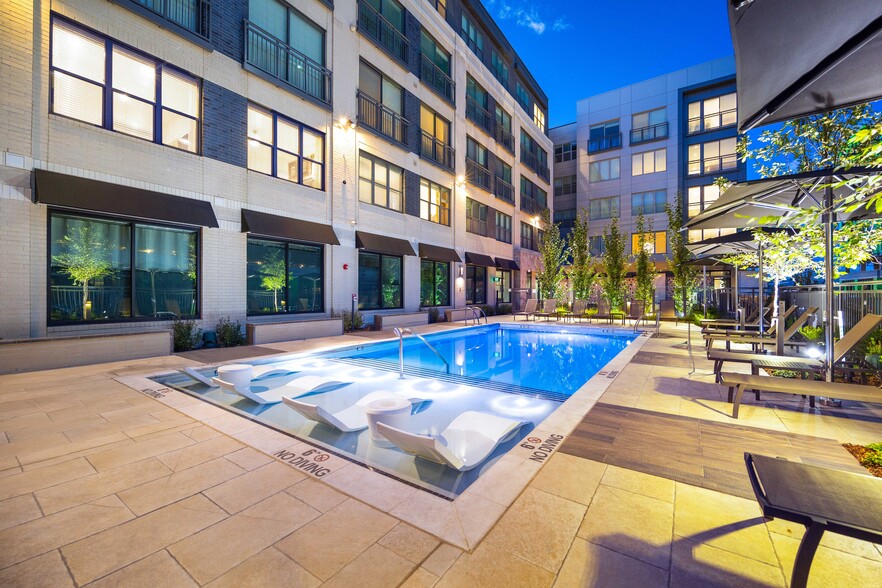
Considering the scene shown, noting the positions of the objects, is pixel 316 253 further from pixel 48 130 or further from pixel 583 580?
pixel 583 580

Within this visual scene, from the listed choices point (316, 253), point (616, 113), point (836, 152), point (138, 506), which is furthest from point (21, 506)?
point (616, 113)

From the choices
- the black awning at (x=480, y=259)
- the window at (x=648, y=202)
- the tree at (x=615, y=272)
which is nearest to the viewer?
the tree at (x=615, y=272)

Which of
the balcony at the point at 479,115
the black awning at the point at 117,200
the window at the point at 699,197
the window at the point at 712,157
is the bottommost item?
the black awning at the point at 117,200

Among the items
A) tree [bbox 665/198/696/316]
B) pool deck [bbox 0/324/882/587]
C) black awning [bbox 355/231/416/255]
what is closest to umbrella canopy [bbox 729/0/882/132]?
pool deck [bbox 0/324/882/587]

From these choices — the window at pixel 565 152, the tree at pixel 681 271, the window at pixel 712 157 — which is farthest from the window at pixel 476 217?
the window at pixel 712 157

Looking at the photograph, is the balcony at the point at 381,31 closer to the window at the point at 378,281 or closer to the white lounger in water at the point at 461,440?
the window at the point at 378,281

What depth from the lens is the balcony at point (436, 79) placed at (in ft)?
52.0

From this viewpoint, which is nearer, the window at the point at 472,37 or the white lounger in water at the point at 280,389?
the white lounger in water at the point at 280,389

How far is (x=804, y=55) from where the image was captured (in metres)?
2.40

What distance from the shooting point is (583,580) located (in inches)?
69.9

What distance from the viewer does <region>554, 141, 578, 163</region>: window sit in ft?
96.7

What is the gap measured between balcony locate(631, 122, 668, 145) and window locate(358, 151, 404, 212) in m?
19.1

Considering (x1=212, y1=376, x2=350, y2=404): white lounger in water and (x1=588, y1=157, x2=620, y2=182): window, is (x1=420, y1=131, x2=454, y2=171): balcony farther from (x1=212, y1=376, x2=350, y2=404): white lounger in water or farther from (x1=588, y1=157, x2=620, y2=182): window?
(x1=588, y1=157, x2=620, y2=182): window

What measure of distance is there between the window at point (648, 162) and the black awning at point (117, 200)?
84.8 ft
